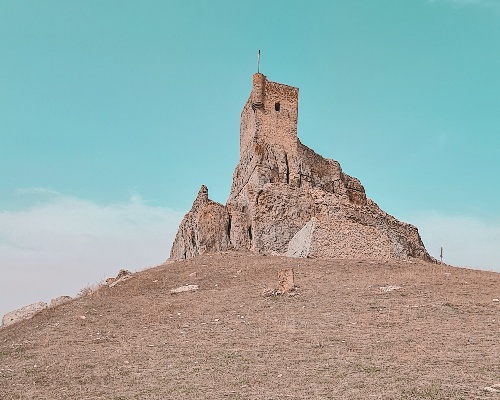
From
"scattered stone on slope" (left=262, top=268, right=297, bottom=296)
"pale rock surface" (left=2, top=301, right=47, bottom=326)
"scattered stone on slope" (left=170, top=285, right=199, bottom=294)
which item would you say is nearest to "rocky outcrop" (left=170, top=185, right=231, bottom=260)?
"scattered stone on slope" (left=170, top=285, right=199, bottom=294)

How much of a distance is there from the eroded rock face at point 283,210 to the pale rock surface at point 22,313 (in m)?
10.6

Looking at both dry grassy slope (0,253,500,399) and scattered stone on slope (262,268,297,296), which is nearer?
dry grassy slope (0,253,500,399)

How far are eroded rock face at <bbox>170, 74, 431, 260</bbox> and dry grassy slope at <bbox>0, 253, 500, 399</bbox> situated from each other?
526 centimetres

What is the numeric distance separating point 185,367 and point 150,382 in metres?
0.87

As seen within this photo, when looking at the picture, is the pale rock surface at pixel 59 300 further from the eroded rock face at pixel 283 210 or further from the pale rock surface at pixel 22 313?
the eroded rock face at pixel 283 210

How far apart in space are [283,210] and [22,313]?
44.7 ft

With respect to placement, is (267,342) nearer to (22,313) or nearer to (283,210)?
(22,313)

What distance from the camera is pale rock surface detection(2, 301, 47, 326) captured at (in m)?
17.1

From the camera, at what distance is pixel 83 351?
36.6 ft

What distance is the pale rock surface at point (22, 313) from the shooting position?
56.0 ft

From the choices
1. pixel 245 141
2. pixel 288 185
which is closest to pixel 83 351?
pixel 288 185

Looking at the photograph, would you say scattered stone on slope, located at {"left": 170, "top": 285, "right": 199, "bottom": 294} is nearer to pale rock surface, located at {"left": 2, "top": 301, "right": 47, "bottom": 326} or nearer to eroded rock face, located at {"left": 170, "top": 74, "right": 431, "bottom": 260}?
pale rock surface, located at {"left": 2, "top": 301, "right": 47, "bottom": 326}

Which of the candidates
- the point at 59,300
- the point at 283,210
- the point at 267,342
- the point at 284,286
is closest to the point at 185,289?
the point at 284,286

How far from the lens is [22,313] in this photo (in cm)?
1752
